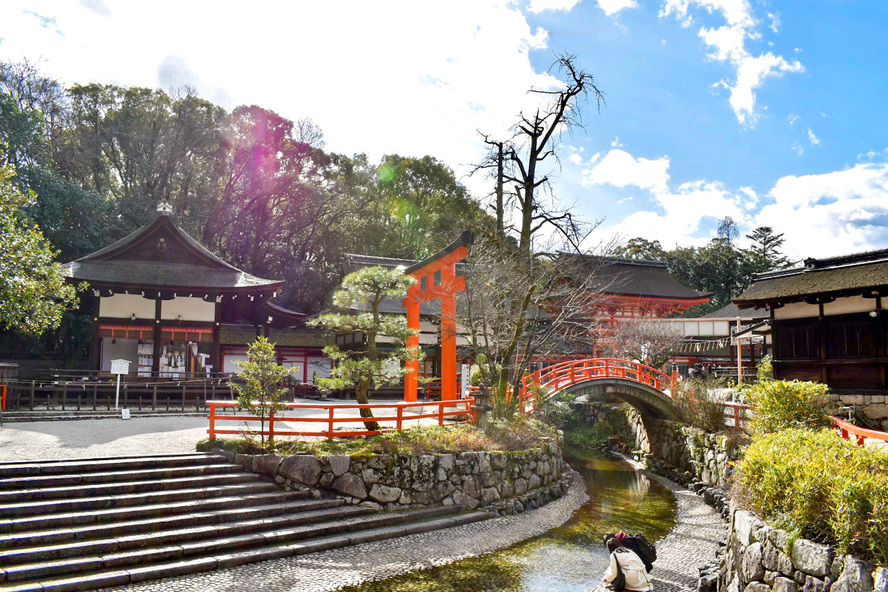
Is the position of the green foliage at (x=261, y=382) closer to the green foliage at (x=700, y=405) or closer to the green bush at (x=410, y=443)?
the green bush at (x=410, y=443)

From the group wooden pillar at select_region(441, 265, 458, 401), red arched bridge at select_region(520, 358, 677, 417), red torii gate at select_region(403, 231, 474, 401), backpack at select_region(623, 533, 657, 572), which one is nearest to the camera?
backpack at select_region(623, 533, 657, 572)

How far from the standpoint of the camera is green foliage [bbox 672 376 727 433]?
18594 mm

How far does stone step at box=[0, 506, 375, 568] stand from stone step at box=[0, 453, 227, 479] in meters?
2.11

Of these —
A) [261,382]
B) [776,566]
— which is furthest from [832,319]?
[261,382]

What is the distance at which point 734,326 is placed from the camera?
3102 cm

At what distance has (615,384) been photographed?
2167cm

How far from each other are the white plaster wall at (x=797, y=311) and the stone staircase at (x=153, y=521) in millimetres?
13668

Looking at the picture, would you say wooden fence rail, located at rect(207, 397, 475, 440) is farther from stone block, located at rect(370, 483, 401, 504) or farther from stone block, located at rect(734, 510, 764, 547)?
stone block, located at rect(734, 510, 764, 547)

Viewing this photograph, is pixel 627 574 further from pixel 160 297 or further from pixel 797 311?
pixel 160 297

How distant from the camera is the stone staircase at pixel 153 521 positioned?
8.42 meters

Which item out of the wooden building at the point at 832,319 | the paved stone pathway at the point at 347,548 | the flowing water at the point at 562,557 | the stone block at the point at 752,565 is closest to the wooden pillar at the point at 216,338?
the paved stone pathway at the point at 347,548

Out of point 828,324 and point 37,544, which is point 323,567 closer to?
point 37,544

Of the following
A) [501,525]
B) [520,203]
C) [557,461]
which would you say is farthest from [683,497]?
[520,203]

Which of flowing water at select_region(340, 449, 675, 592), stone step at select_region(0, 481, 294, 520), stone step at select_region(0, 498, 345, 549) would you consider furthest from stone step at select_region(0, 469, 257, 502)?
flowing water at select_region(340, 449, 675, 592)
